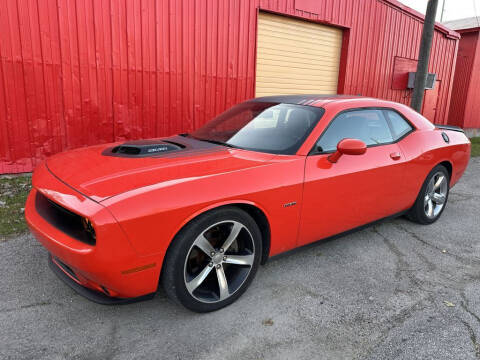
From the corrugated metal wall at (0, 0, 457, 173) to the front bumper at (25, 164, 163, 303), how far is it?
397cm

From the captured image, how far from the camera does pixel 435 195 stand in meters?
4.25

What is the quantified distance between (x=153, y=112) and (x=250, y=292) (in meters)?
4.74

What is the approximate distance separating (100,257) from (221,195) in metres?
0.81

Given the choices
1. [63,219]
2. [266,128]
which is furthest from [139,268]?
[266,128]

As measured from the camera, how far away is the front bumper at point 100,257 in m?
1.98

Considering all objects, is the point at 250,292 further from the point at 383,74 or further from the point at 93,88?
the point at 383,74

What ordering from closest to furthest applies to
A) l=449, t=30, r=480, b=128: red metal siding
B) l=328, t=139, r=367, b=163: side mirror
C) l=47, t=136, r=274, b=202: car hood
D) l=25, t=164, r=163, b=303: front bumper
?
l=25, t=164, r=163, b=303: front bumper < l=47, t=136, r=274, b=202: car hood < l=328, t=139, r=367, b=163: side mirror < l=449, t=30, r=480, b=128: red metal siding

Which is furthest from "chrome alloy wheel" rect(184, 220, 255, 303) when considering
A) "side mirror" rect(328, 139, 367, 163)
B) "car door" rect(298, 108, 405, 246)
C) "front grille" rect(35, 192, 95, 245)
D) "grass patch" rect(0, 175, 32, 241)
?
"grass patch" rect(0, 175, 32, 241)

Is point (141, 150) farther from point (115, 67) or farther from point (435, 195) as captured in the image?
point (115, 67)

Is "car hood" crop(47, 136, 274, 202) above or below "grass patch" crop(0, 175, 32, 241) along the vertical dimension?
above

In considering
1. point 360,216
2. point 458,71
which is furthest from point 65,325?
point 458,71

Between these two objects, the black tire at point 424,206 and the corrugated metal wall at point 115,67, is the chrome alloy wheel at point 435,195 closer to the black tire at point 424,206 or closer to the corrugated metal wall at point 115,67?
the black tire at point 424,206

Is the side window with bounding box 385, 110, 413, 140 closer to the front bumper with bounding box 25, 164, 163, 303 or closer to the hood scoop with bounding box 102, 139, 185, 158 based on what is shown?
the hood scoop with bounding box 102, 139, 185, 158

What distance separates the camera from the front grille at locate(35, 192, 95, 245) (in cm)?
213
